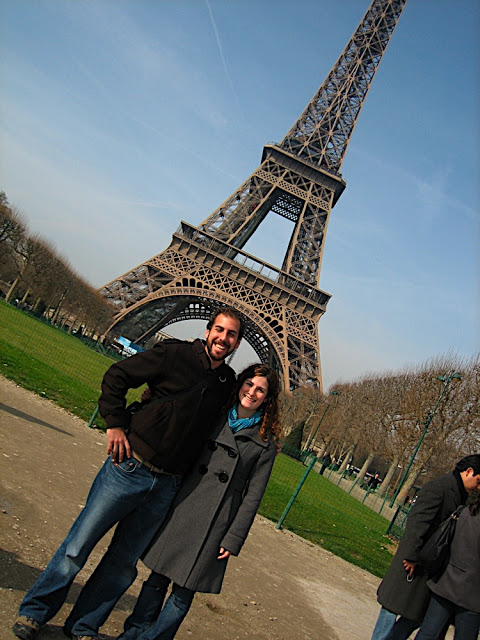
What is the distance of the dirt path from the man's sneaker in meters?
0.05

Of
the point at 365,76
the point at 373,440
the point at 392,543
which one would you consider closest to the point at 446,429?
the point at 373,440

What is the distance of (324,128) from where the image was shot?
41.2 metres

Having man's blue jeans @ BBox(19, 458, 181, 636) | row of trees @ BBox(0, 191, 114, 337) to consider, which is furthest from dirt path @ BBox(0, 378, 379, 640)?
row of trees @ BBox(0, 191, 114, 337)

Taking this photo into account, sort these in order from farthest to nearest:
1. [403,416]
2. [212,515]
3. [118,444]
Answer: [403,416] → [212,515] → [118,444]

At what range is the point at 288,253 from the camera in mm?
39594

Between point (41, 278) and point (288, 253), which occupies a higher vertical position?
point (288, 253)

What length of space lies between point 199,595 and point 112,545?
5.17ft

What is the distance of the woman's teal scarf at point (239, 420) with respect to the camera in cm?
302

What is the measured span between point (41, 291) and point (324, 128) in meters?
25.3

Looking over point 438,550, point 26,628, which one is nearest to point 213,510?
point 26,628

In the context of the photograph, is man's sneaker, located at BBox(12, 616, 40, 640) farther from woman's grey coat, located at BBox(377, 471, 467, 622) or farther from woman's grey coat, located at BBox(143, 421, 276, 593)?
woman's grey coat, located at BBox(377, 471, 467, 622)

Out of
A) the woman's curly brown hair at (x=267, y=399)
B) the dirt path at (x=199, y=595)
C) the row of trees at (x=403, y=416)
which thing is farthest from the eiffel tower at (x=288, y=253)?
the woman's curly brown hair at (x=267, y=399)

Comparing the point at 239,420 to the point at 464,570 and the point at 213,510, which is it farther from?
the point at 464,570

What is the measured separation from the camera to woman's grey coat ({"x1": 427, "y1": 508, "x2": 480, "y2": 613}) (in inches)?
134
